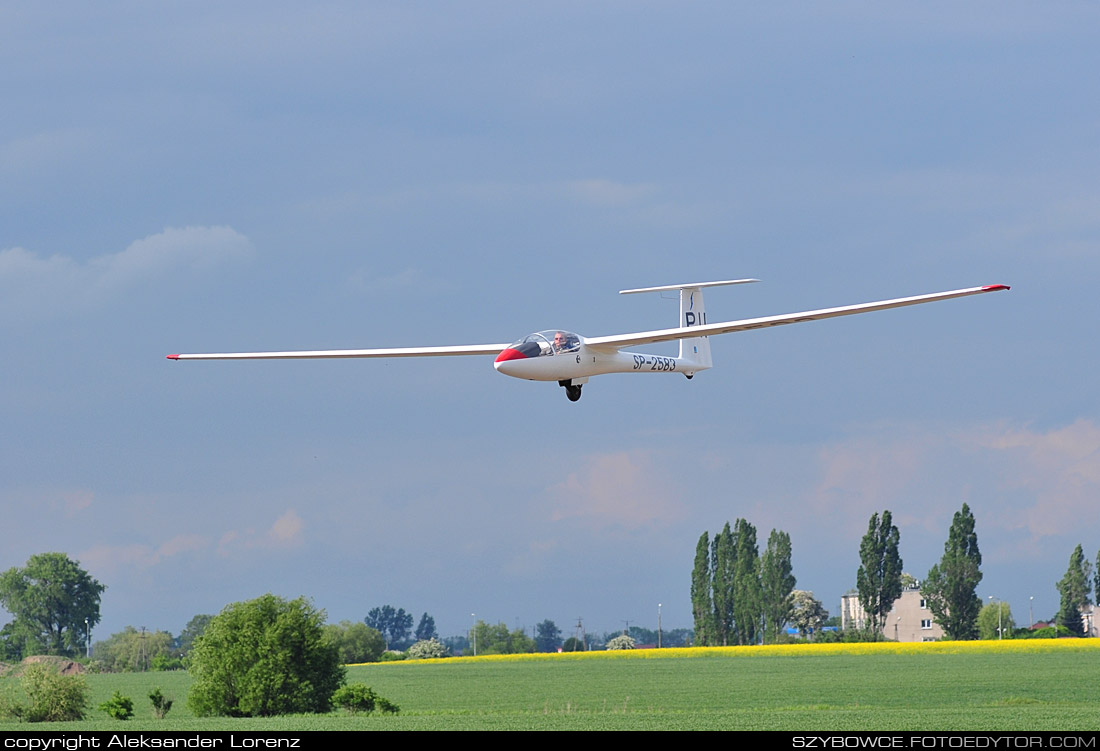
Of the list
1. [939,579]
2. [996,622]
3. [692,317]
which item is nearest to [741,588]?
[939,579]

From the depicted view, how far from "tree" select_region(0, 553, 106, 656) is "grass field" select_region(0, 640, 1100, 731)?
1844 inches

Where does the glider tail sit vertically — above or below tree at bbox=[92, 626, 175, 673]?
above

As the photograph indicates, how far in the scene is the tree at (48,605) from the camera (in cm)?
15125

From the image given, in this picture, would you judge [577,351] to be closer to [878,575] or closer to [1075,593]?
[878,575]

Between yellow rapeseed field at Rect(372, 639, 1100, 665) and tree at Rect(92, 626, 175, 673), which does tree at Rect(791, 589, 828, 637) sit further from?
tree at Rect(92, 626, 175, 673)

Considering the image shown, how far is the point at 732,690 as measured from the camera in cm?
6425

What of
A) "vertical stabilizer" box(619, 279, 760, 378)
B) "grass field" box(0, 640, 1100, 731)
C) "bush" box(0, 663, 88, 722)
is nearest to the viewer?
"vertical stabilizer" box(619, 279, 760, 378)

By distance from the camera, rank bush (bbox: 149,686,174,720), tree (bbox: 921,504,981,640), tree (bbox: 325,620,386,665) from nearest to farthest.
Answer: bush (bbox: 149,686,174,720), tree (bbox: 921,504,981,640), tree (bbox: 325,620,386,665)

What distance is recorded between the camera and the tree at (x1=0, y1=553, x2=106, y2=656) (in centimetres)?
15125

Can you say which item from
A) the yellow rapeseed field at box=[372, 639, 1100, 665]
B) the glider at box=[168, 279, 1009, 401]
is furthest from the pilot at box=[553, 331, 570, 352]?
the yellow rapeseed field at box=[372, 639, 1100, 665]

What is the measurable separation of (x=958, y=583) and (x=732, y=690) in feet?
158

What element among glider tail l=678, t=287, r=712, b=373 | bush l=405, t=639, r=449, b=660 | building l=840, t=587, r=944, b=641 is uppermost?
glider tail l=678, t=287, r=712, b=373

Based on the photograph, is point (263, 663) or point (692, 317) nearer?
point (692, 317)

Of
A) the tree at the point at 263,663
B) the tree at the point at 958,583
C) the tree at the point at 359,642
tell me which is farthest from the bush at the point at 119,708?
the tree at the point at 958,583
